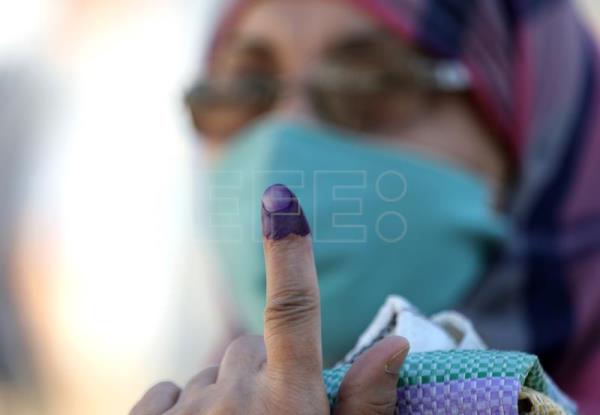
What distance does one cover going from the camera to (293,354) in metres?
0.51

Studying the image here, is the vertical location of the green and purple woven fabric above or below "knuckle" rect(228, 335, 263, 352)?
below

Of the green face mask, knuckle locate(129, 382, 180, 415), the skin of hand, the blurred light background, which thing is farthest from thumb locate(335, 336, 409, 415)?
the blurred light background

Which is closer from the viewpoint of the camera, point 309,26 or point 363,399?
A: point 363,399

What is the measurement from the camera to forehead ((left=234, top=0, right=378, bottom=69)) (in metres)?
1.39

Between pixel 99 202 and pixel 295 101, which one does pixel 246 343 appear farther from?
pixel 99 202

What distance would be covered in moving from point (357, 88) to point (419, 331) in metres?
0.79

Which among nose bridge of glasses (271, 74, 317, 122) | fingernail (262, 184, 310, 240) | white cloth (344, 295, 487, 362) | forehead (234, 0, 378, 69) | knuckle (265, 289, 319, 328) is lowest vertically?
white cloth (344, 295, 487, 362)

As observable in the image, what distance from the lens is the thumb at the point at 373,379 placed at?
0.53 metres

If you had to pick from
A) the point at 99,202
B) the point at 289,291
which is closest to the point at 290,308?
the point at 289,291

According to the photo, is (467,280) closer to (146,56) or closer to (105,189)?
(105,189)

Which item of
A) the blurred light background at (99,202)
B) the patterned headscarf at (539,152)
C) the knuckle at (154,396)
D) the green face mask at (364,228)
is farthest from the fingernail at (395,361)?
the blurred light background at (99,202)

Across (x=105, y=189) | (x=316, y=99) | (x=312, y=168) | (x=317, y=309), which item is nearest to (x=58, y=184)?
(x=105, y=189)

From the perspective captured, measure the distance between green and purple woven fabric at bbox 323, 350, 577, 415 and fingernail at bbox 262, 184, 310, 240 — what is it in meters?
0.10

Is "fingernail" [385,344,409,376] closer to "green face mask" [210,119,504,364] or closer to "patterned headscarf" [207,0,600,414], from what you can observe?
"green face mask" [210,119,504,364]
